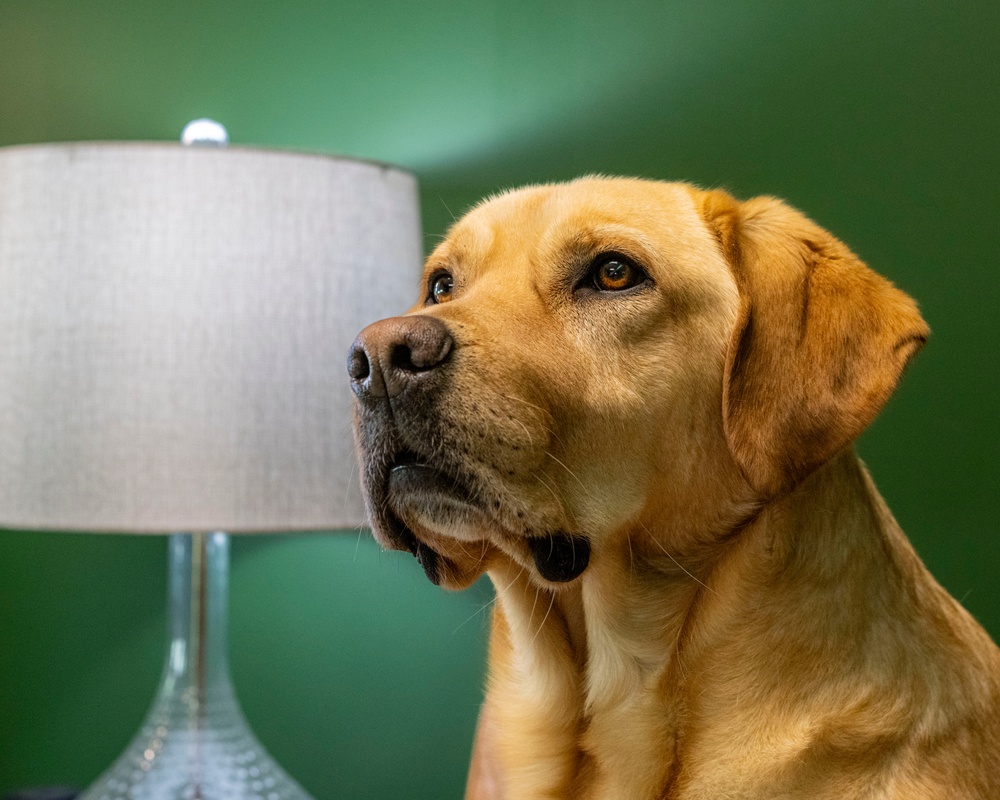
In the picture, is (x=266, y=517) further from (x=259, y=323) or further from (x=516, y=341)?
(x=516, y=341)

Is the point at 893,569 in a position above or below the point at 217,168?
below

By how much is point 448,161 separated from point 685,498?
138 centimetres

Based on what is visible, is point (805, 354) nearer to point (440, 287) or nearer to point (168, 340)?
point (440, 287)

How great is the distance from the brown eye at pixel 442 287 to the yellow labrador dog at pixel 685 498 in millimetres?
130

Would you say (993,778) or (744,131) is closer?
(993,778)

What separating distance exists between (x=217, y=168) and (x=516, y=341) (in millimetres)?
830

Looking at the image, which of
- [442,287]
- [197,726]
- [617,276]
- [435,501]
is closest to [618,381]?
[617,276]

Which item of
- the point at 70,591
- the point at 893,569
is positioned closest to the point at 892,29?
the point at 893,569

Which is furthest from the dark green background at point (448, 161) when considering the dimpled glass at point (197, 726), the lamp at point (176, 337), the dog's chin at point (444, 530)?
the dog's chin at point (444, 530)

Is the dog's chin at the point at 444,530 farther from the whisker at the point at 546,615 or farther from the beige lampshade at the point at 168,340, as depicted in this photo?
the beige lampshade at the point at 168,340

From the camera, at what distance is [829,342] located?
1.13m

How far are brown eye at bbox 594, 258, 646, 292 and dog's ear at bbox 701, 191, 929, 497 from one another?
112 millimetres

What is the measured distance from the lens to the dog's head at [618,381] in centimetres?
107

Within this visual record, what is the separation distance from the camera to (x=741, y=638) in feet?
3.75
